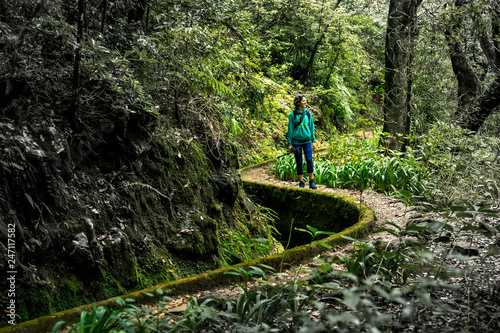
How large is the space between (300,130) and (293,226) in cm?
196

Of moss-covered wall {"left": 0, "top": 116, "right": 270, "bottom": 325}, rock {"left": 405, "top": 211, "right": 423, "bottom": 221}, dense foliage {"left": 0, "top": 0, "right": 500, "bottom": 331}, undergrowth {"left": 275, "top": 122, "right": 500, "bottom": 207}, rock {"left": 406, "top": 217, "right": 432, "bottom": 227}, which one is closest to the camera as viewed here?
dense foliage {"left": 0, "top": 0, "right": 500, "bottom": 331}

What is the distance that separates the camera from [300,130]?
7.46m

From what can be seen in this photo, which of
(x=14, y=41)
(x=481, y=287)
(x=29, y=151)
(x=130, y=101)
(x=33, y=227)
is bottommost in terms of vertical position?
(x=481, y=287)

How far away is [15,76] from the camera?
11.4ft

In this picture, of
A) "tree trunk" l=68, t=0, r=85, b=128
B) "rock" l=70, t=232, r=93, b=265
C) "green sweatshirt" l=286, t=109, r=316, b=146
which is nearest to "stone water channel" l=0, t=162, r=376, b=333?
"rock" l=70, t=232, r=93, b=265

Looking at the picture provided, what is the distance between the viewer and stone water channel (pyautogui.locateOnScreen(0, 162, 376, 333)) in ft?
9.19

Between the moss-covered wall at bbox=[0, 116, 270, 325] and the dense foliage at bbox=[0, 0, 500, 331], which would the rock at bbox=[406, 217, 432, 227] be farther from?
the moss-covered wall at bbox=[0, 116, 270, 325]

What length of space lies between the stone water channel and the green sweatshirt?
3.45 ft

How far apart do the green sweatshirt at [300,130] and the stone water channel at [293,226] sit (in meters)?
1.05

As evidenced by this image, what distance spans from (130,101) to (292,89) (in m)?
12.8

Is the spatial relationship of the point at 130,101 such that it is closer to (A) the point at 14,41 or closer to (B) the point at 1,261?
(A) the point at 14,41

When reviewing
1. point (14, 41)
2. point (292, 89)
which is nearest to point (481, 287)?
point (14, 41)

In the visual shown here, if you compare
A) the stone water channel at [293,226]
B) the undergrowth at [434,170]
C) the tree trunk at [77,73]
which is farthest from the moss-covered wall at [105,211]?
the undergrowth at [434,170]

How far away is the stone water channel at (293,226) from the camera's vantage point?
280cm
